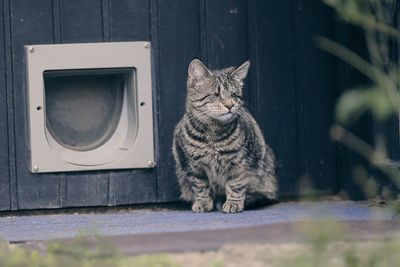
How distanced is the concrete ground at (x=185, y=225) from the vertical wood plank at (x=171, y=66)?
191 mm

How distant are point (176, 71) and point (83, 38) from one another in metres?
0.51

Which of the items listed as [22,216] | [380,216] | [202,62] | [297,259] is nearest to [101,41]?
[202,62]

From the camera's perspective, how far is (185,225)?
14.3 ft

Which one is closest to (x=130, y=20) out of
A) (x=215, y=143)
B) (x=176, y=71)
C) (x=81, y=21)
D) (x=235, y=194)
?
(x=81, y=21)

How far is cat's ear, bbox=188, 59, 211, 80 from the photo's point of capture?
5.02 metres

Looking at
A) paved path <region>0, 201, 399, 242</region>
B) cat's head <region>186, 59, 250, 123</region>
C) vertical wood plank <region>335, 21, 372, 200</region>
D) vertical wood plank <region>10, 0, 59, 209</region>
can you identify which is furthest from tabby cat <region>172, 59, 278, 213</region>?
vertical wood plank <region>10, 0, 59, 209</region>

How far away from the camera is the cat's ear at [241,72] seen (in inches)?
199

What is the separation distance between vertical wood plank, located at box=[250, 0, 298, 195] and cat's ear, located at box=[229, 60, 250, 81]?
225mm

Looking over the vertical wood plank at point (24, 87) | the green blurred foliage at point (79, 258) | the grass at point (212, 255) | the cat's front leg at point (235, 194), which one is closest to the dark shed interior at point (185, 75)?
the vertical wood plank at point (24, 87)

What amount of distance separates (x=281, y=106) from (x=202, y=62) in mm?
488

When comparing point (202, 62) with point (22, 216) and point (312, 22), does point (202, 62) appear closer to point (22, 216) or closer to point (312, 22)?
point (312, 22)

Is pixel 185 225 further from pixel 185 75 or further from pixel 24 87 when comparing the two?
pixel 24 87

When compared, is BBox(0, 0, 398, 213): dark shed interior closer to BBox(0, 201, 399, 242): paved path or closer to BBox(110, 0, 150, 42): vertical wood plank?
BBox(110, 0, 150, 42): vertical wood plank

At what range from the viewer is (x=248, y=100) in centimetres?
533
